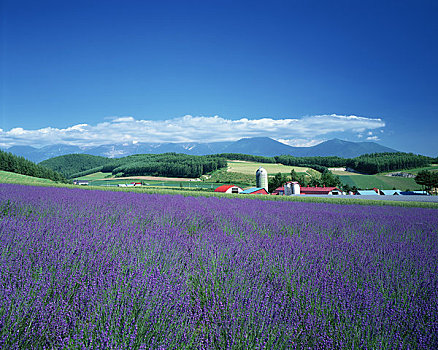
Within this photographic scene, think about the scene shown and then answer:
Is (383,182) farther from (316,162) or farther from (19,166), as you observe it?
(19,166)

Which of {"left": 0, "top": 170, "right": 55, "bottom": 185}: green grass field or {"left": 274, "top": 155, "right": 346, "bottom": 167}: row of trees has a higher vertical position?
{"left": 274, "top": 155, "right": 346, "bottom": 167}: row of trees

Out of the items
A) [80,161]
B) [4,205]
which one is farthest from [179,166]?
[80,161]

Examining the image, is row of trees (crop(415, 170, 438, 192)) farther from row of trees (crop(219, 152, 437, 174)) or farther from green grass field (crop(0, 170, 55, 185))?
green grass field (crop(0, 170, 55, 185))

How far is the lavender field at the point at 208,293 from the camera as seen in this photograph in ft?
4.16

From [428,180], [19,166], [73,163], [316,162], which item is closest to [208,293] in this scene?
[19,166]

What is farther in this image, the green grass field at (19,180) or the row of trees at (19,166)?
the row of trees at (19,166)

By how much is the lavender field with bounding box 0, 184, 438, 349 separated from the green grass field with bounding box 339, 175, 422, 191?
6345 cm

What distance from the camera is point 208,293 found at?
182 centimetres

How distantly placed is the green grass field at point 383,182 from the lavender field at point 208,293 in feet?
208

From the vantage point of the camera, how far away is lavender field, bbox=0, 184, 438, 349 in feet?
4.16

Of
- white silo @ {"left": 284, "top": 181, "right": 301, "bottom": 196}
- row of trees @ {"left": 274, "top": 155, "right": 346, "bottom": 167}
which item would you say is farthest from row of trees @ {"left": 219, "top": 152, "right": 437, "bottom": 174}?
white silo @ {"left": 284, "top": 181, "right": 301, "bottom": 196}

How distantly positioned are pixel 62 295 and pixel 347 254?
8.29 feet

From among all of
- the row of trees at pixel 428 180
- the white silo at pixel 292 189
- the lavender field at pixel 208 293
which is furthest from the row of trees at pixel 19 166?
the row of trees at pixel 428 180

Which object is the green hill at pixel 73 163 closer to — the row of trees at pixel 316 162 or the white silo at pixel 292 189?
the row of trees at pixel 316 162
